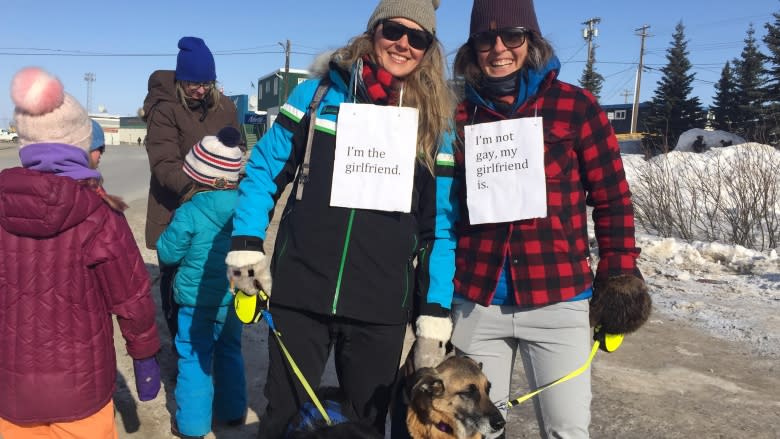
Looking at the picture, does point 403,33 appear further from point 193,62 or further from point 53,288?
point 193,62

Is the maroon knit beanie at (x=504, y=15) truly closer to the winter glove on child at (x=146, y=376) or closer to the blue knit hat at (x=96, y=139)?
the blue knit hat at (x=96, y=139)

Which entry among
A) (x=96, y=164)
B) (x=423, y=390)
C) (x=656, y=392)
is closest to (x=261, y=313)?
(x=423, y=390)

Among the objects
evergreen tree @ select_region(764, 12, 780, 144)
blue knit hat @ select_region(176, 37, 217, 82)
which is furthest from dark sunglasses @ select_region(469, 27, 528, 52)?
evergreen tree @ select_region(764, 12, 780, 144)

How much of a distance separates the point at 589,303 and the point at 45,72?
8.97 feet

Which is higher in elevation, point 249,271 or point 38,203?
point 38,203

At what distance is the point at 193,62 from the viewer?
4.52 m

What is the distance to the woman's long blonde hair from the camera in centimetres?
281

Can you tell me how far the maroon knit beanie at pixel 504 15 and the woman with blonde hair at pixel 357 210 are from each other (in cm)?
23

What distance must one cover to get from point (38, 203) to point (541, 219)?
2.14 m

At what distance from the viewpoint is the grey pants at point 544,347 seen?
9.09 feet

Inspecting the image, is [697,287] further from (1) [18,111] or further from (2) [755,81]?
(2) [755,81]

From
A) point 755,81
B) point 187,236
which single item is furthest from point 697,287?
point 755,81

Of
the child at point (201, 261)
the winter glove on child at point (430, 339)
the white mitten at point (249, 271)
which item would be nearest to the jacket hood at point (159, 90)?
the child at point (201, 261)

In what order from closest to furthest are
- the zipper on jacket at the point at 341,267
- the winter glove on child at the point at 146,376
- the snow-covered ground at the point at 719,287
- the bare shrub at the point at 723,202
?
the zipper on jacket at the point at 341,267, the winter glove on child at the point at 146,376, the snow-covered ground at the point at 719,287, the bare shrub at the point at 723,202
